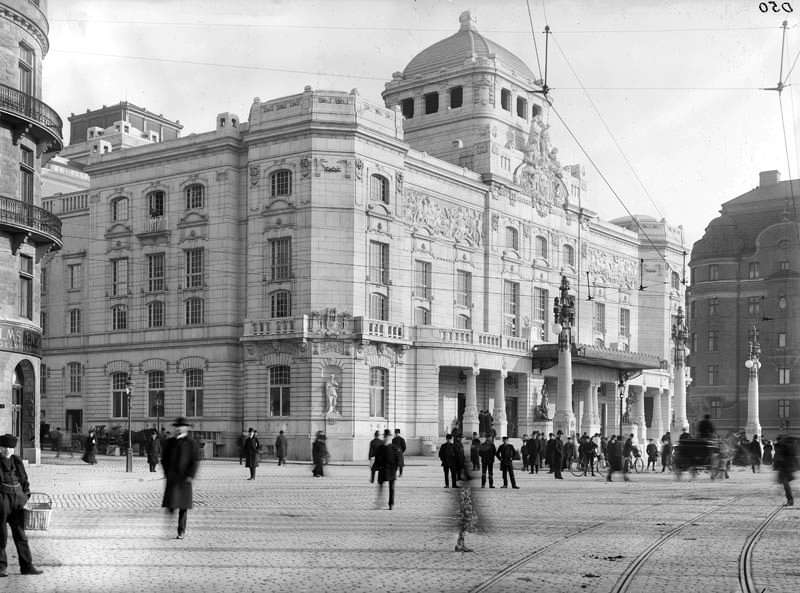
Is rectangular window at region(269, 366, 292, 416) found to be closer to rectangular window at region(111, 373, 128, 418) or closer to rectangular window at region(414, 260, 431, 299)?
rectangular window at region(414, 260, 431, 299)

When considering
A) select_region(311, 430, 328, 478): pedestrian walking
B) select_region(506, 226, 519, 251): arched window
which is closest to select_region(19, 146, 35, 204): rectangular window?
select_region(311, 430, 328, 478): pedestrian walking

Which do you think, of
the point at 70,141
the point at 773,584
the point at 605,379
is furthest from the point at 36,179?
the point at 70,141

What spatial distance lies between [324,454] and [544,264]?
37414mm

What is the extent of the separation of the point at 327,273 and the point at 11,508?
144ft

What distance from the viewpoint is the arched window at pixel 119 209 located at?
2542 inches

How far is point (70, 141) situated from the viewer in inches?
3787

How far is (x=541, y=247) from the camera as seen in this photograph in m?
73.3

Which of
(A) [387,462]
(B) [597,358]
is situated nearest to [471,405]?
(B) [597,358]

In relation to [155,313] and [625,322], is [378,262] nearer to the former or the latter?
[155,313]

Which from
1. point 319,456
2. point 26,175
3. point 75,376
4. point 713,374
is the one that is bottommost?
point 319,456

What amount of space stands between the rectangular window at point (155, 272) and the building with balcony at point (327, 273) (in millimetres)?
124

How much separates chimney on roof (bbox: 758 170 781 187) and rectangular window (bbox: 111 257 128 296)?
223 feet

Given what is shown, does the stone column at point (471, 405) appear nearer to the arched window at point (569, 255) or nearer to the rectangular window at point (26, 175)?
the arched window at point (569, 255)

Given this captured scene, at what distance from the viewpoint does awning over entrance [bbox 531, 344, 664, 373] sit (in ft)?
224
